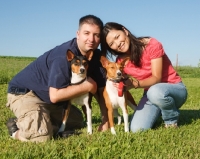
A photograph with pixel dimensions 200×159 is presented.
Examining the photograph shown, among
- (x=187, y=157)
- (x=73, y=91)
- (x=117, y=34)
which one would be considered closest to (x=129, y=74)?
(x=117, y=34)

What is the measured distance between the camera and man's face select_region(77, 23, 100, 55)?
441 centimetres

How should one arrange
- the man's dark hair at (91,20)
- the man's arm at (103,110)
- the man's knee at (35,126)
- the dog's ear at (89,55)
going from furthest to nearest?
the man's arm at (103,110) → the dog's ear at (89,55) → the man's dark hair at (91,20) → the man's knee at (35,126)

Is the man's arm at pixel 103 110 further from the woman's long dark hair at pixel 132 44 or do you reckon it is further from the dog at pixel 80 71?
the woman's long dark hair at pixel 132 44

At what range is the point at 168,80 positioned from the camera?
17.1 ft

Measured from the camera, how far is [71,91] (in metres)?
4.38

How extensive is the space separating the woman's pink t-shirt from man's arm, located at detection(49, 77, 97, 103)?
2.68ft

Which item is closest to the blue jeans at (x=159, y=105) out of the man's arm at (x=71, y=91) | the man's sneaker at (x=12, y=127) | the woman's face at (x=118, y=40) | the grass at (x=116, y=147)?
the grass at (x=116, y=147)

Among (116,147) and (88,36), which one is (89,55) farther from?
(116,147)

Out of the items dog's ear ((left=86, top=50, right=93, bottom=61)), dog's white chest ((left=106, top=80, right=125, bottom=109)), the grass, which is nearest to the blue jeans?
the grass

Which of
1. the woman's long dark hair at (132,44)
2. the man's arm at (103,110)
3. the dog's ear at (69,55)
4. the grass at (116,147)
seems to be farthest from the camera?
the man's arm at (103,110)

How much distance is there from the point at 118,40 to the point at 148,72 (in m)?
0.79

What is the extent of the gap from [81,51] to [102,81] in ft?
2.18

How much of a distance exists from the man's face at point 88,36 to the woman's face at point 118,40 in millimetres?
210

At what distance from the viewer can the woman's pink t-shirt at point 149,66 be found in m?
4.88
